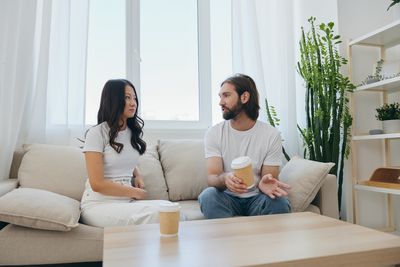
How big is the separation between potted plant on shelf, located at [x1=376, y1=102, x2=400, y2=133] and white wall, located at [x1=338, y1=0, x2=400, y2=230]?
22cm

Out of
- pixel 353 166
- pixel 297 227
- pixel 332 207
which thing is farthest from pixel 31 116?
pixel 353 166

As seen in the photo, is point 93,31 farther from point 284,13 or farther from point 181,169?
point 284,13

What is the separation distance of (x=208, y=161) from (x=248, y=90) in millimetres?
475

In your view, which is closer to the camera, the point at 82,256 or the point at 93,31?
the point at 82,256

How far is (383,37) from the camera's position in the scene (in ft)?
7.59

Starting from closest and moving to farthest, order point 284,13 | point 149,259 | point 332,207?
point 149,259, point 332,207, point 284,13

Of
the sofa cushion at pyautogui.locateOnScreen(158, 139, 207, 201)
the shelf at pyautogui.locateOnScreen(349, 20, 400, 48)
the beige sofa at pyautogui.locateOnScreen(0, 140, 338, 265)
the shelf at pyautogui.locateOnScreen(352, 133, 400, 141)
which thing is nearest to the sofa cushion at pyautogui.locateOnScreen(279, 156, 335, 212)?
the beige sofa at pyautogui.locateOnScreen(0, 140, 338, 265)

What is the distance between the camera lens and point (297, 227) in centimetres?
109

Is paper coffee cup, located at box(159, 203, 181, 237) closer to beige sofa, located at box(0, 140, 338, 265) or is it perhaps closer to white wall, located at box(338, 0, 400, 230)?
beige sofa, located at box(0, 140, 338, 265)

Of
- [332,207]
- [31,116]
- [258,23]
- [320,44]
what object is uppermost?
[258,23]

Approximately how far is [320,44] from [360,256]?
180cm

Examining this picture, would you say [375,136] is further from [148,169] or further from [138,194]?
[138,194]

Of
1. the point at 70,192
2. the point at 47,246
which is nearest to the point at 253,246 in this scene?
the point at 47,246

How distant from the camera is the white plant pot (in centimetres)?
215
